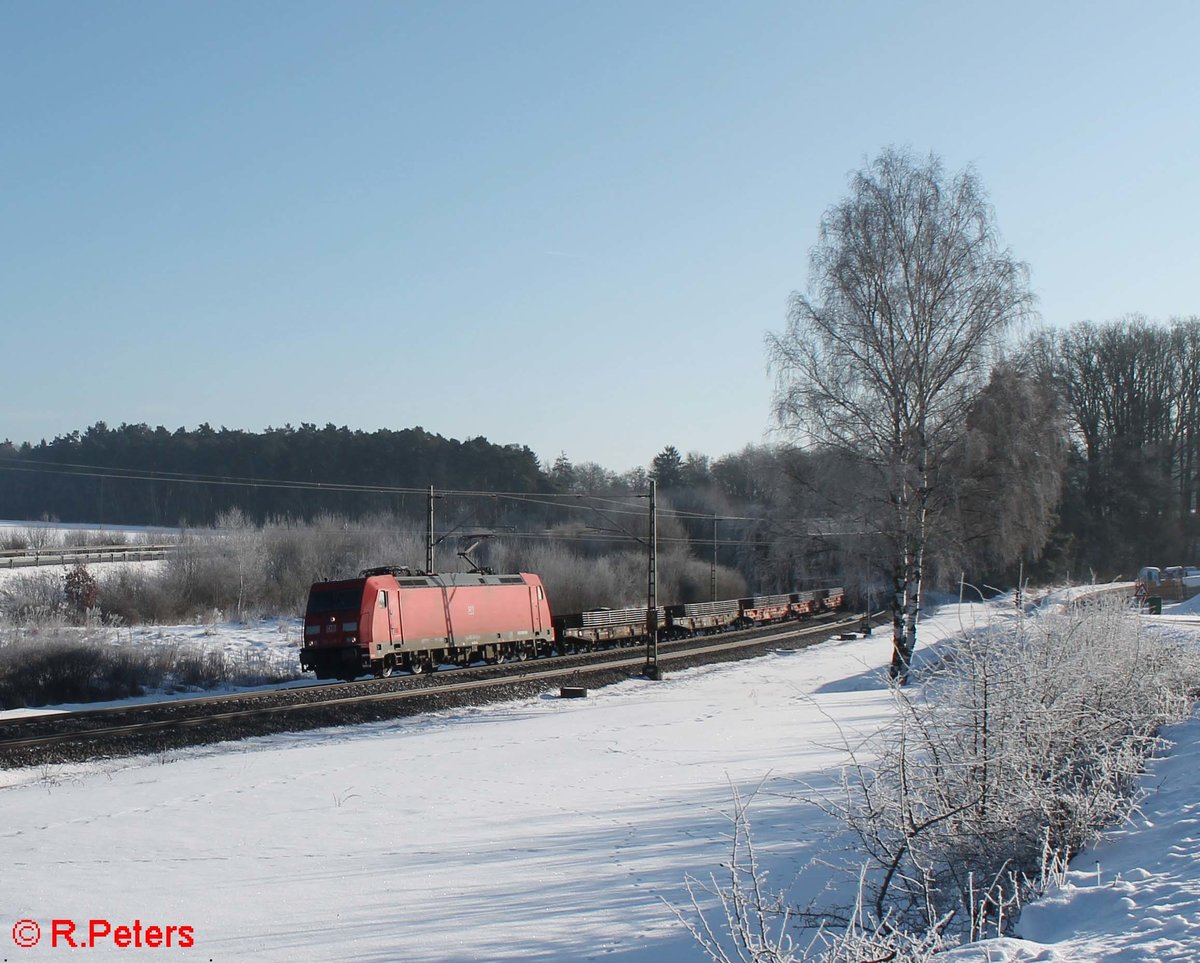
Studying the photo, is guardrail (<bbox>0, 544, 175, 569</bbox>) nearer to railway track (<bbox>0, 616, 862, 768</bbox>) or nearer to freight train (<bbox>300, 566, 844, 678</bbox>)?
freight train (<bbox>300, 566, 844, 678</bbox>)

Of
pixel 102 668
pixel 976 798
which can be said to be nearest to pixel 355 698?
pixel 102 668

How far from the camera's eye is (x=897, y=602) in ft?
75.4

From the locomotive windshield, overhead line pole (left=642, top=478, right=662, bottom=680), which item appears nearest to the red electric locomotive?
the locomotive windshield

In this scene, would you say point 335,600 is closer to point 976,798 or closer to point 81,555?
point 976,798

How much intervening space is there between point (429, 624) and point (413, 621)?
2.32ft

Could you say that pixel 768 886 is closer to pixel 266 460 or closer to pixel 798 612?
pixel 798 612

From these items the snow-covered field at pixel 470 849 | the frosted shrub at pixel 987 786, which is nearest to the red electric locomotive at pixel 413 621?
the snow-covered field at pixel 470 849

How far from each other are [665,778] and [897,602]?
1362 centimetres

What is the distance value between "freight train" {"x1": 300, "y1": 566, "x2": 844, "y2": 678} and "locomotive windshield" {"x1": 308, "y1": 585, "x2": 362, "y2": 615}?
26 millimetres

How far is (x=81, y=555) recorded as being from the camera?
146 feet

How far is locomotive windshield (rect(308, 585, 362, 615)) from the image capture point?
23594mm

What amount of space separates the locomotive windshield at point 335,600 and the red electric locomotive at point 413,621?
0.02m

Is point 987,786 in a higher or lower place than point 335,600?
lower

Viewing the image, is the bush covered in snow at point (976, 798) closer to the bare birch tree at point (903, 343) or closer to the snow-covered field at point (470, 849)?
the snow-covered field at point (470, 849)
